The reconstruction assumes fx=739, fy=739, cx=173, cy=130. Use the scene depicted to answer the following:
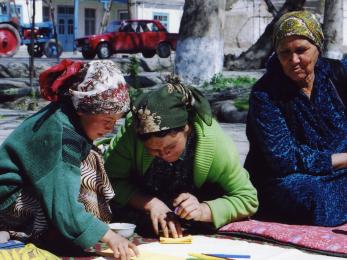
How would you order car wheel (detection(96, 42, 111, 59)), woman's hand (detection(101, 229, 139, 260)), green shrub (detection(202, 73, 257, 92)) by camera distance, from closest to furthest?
woman's hand (detection(101, 229, 139, 260))
green shrub (detection(202, 73, 257, 92))
car wheel (detection(96, 42, 111, 59))

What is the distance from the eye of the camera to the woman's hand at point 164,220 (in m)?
3.45

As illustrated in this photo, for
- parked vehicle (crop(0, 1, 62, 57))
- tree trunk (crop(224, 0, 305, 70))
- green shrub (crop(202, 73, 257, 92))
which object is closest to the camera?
green shrub (crop(202, 73, 257, 92))

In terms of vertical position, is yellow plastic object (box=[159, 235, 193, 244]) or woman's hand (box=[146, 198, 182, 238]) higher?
woman's hand (box=[146, 198, 182, 238])

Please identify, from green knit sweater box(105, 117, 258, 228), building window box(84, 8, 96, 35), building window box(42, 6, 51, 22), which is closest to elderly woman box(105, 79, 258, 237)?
green knit sweater box(105, 117, 258, 228)

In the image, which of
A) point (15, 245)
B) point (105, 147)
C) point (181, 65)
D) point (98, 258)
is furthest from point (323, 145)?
point (181, 65)

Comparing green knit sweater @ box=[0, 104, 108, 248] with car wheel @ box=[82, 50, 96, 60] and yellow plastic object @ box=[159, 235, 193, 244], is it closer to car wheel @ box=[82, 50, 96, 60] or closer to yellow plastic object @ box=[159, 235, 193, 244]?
yellow plastic object @ box=[159, 235, 193, 244]

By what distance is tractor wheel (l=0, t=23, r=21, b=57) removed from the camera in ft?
70.3

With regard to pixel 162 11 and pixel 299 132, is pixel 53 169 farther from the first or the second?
pixel 162 11

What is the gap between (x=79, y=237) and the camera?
3.02 metres

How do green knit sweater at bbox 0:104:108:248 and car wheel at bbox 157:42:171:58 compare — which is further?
car wheel at bbox 157:42:171:58

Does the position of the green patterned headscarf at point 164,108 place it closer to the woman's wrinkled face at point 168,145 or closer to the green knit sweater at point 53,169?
the woman's wrinkled face at point 168,145

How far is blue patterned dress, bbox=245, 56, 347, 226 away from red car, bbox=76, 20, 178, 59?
823 inches

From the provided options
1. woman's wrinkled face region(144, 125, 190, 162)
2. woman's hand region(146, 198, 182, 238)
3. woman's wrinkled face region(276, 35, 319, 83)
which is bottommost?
woman's hand region(146, 198, 182, 238)

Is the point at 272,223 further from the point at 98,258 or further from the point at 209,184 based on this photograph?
the point at 98,258
